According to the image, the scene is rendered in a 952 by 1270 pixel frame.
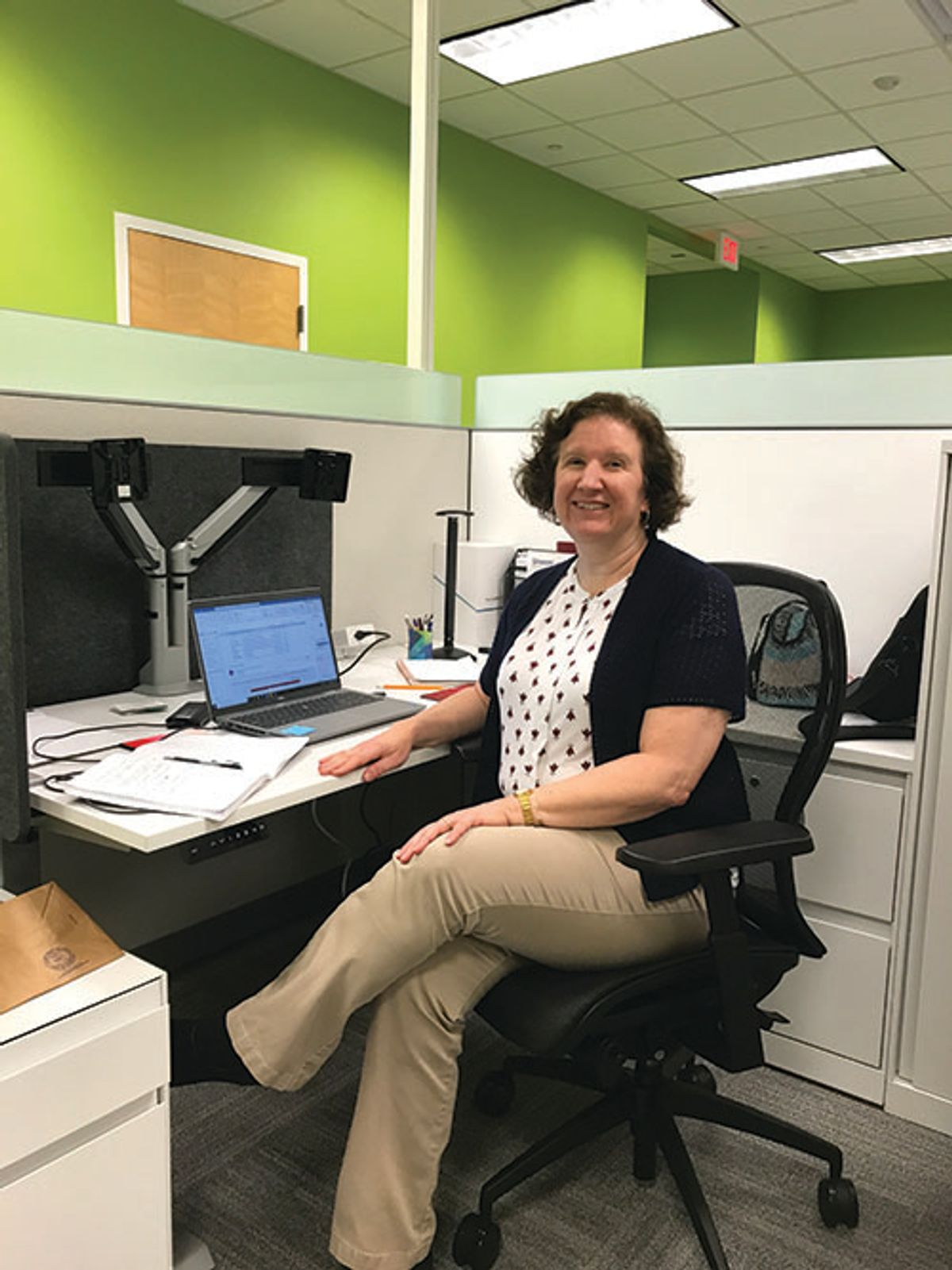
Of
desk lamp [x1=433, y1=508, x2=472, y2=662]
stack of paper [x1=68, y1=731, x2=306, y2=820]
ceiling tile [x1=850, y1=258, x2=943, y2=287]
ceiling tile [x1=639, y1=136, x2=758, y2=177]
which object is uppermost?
ceiling tile [x1=850, y1=258, x2=943, y2=287]

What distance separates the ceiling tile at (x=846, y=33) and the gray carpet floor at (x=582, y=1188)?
3510 millimetres

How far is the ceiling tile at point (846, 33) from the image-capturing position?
363cm

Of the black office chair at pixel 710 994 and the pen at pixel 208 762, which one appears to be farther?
the pen at pixel 208 762

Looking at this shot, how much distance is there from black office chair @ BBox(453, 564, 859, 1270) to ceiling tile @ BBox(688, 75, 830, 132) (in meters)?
3.60

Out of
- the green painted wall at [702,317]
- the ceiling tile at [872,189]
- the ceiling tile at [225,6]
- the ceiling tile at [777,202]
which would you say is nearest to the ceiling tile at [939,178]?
the ceiling tile at [872,189]

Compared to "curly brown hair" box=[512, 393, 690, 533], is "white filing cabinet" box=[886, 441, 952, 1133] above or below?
below

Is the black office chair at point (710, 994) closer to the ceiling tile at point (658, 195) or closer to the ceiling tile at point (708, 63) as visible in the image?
the ceiling tile at point (708, 63)

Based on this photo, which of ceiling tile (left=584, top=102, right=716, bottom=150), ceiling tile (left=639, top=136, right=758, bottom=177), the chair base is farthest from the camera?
ceiling tile (left=639, top=136, right=758, bottom=177)

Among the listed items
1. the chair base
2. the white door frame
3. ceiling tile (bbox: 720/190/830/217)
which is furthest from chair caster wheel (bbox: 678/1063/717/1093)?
ceiling tile (bbox: 720/190/830/217)

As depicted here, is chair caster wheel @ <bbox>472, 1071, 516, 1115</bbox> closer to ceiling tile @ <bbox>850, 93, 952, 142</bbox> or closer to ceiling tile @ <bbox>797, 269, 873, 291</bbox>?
ceiling tile @ <bbox>850, 93, 952, 142</bbox>

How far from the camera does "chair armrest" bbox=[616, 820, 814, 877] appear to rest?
3.97 ft

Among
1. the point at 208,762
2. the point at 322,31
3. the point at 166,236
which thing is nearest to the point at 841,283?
the point at 322,31

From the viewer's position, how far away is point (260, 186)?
397 cm

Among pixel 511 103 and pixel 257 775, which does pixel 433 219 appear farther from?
pixel 511 103
